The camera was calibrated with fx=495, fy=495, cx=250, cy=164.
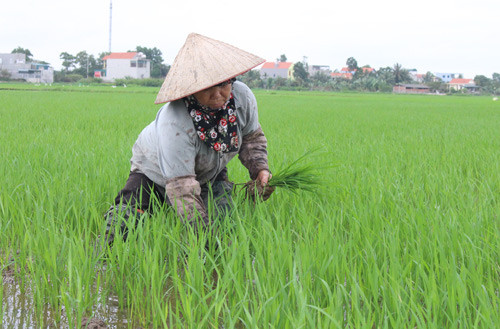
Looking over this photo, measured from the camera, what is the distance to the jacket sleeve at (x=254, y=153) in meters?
2.15

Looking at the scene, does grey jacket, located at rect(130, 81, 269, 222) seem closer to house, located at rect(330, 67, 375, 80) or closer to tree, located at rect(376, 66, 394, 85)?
tree, located at rect(376, 66, 394, 85)

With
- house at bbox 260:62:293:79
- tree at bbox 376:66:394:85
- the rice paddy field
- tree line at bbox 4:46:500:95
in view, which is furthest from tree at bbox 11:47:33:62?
the rice paddy field

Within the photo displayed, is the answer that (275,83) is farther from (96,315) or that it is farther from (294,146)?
(96,315)

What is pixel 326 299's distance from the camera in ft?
3.99

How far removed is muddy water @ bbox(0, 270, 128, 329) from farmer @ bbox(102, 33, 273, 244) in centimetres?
26

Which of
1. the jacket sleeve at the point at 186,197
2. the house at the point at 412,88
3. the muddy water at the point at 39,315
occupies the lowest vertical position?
the muddy water at the point at 39,315

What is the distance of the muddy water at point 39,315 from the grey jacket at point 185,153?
15.2 inches

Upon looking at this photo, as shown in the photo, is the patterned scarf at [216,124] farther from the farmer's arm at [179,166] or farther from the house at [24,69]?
the house at [24,69]

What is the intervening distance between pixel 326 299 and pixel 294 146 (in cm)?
277

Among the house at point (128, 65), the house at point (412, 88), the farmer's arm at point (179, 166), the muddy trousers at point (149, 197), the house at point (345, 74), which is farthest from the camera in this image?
the house at point (345, 74)

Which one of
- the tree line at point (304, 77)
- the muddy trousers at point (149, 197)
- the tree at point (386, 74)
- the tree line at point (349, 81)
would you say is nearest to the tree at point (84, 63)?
the tree line at point (304, 77)

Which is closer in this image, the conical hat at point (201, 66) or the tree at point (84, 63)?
the conical hat at point (201, 66)

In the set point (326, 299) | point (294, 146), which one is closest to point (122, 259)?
point (326, 299)

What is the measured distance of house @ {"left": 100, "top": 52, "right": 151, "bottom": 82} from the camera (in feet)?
170
